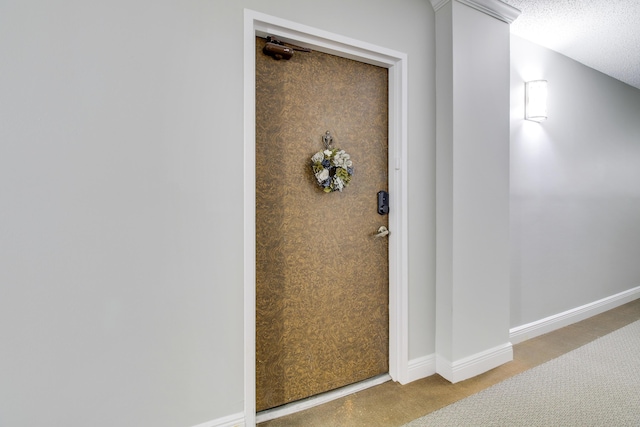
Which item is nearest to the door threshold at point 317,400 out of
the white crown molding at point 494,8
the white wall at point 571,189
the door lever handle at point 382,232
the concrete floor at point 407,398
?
the concrete floor at point 407,398

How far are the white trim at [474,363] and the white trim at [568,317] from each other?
332 mm

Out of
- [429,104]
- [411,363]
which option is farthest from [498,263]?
[429,104]

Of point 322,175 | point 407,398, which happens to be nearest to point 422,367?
point 407,398

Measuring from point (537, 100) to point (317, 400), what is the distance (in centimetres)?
266

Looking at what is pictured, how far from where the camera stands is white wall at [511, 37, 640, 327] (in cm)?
247

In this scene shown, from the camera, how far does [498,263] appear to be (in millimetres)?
2109

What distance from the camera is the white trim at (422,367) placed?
6.30 feet

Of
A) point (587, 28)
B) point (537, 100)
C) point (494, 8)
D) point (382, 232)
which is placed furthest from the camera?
point (537, 100)
